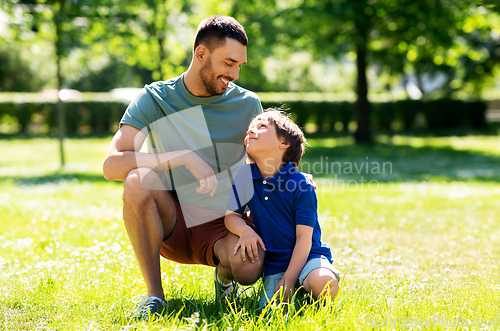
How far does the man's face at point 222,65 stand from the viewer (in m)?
3.13

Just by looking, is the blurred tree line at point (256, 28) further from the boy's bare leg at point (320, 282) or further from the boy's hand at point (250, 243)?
the boy's bare leg at point (320, 282)

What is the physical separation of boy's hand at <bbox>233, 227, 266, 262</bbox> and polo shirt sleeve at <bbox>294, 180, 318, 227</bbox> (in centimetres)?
26

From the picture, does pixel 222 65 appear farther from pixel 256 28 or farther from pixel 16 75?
pixel 16 75

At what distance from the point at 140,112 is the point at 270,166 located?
3.15 feet

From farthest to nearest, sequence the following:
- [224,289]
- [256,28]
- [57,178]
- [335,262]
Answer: [256,28], [57,178], [335,262], [224,289]

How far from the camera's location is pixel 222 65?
3137 millimetres

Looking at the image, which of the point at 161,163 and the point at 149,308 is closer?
the point at 149,308

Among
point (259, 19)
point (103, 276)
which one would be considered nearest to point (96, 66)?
point (259, 19)

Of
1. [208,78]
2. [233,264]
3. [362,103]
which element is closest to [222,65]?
[208,78]

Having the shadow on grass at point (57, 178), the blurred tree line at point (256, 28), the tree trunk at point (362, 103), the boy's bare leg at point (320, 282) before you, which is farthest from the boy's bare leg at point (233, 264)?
the tree trunk at point (362, 103)

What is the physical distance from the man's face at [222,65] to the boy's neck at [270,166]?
63 centimetres

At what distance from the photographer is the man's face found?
3.13m

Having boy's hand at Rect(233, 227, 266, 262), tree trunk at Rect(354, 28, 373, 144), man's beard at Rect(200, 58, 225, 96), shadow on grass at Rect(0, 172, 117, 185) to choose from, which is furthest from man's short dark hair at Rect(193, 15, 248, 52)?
tree trunk at Rect(354, 28, 373, 144)

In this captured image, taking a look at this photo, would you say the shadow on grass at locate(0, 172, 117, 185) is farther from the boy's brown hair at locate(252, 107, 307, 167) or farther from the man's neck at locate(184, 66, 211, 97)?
the boy's brown hair at locate(252, 107, 307, 167)
